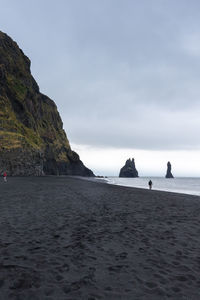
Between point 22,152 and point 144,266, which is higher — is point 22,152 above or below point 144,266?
above

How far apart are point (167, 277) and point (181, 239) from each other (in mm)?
4641

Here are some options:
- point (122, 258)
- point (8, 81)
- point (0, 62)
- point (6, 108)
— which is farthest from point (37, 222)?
point (0, 62)

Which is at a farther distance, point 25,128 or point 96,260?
point 25,128

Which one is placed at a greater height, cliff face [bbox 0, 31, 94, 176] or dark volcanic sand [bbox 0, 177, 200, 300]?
cliff face [bbox 0, 31, 94, 176]

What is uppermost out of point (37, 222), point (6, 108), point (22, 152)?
point (6, 108)

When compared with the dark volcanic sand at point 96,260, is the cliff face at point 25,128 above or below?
above

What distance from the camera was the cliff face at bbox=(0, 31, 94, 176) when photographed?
84125mm

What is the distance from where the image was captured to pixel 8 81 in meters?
118

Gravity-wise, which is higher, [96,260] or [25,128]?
[25,128]

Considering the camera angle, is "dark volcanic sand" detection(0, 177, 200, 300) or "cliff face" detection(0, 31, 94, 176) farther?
"cliff face" detection(0, 31, 94, 176)

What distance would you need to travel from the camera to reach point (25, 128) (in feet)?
358

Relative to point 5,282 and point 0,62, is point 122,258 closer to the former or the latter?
point 5,282

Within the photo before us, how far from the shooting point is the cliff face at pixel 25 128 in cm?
8412

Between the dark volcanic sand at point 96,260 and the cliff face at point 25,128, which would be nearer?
the dark volcanic sand at point 96,260
